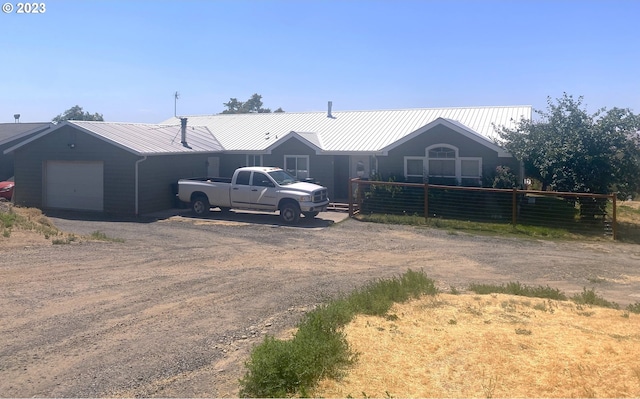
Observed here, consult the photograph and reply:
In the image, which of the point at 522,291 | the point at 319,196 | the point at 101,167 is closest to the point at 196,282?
the point at 522,291

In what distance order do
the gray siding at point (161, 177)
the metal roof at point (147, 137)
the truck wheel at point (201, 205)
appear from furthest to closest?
1. the metal roof at point (147, 137)
2. the gray siding at point (161, 177)
3. the truck wheel at point (201, 205)

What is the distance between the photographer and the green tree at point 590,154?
22469mm

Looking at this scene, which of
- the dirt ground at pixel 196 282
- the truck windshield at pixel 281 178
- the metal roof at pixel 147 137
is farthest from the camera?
the metal roof at pixel 147 137

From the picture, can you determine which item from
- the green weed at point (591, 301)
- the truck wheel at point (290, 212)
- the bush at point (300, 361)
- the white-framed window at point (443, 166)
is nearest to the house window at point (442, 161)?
the white-framed window at point (443, 166)

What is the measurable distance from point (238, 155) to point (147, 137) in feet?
14.2

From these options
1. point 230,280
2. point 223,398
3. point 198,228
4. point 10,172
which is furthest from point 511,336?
point 10,172

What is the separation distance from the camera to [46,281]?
42.1 ft

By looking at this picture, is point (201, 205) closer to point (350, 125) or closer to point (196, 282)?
point (350, 125)

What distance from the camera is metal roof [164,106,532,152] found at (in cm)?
2820

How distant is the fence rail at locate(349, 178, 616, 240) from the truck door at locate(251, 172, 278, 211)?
2.96 metres

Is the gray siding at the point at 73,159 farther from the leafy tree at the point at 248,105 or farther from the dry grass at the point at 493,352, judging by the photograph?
the leafy tree at the point at 248,105

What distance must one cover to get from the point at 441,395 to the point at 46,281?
889 centimetres

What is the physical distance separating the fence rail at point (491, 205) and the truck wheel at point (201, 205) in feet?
17.6

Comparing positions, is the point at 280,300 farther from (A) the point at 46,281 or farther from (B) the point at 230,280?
(A) the point at 46,281
